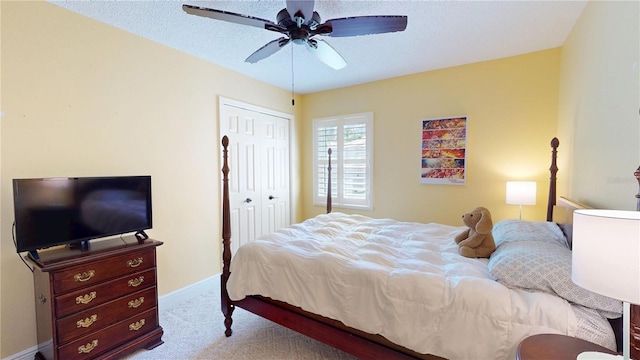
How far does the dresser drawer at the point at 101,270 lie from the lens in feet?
5.46

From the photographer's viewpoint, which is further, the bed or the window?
the window

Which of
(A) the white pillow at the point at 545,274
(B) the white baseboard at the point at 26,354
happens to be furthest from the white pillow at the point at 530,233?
(B) the white baseboard at the point at 26,354

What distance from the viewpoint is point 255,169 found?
3.62m

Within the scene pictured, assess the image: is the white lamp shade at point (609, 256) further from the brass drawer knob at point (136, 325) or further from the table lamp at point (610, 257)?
the brass drawer knob at point (136, 325)

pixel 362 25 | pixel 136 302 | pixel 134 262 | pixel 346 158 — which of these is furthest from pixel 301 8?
pixel 346 158

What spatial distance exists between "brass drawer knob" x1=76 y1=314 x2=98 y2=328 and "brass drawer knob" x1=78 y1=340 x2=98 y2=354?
0.13m

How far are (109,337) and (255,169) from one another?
2.24m

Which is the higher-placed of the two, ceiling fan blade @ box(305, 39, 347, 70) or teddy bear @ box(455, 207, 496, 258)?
ceiling fan blade @ box(305, 39, 347, 70)

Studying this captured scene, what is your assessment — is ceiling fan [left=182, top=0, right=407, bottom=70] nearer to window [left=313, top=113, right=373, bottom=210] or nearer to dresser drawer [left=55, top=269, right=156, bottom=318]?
dresser drawer [left=55, top=269, right=156, bottom=318]

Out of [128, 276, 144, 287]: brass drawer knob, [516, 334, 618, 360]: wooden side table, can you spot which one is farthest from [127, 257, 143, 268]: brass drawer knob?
[516, 334, 618, 360]: wooden side table

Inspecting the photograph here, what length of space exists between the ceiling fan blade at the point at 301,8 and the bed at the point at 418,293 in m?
1.11

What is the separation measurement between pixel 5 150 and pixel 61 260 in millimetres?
835

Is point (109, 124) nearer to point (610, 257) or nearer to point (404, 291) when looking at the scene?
point (404, 291)

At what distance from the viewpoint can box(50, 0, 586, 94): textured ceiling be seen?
A: 1.95 m
